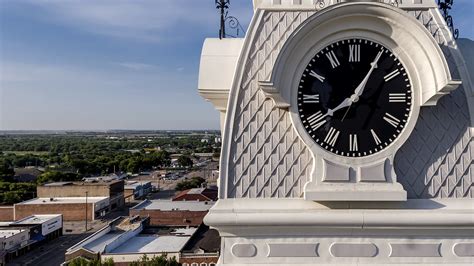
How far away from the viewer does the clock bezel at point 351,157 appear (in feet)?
17.3

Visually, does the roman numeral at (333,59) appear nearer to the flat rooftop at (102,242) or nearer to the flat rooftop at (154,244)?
the flat rooftop at (154,244)

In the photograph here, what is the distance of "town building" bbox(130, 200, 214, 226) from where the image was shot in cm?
4744

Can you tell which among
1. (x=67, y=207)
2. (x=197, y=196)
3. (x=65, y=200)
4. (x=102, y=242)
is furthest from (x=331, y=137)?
(x=65, y=200)

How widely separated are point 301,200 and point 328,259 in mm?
852

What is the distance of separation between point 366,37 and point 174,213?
4490 cm

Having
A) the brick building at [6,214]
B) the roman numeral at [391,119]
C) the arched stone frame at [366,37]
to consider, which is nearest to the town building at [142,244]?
the brick building at [6,214]

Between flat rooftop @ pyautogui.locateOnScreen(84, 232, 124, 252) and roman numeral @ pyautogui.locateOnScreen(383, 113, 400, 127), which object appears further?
flat rooftop @ pyautogui.locateOnScreen(84, 232, 124, 252)

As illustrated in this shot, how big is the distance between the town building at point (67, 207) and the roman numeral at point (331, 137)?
192 ft

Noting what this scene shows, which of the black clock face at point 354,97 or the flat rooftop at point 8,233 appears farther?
the flat rooftop at point 8,233

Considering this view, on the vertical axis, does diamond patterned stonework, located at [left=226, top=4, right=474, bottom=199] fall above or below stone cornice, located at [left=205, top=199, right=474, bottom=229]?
above

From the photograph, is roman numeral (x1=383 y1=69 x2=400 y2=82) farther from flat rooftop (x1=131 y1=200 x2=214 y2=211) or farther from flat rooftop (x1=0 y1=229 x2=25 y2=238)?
flat rooftop (x1=0 y1=229 x2=25 y2=238)

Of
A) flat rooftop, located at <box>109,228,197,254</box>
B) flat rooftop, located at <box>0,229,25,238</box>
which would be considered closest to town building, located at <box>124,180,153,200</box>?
flat rooftop, located at <box>0,229,25,238</box>

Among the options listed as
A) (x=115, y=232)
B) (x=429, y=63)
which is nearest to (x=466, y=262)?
(x=429, y=63)

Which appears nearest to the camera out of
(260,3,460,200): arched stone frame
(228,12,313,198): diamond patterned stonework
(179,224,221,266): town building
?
(260,3,460,200): arched stone frame
